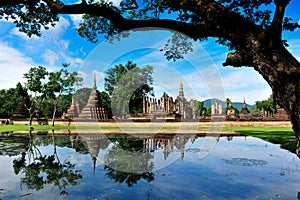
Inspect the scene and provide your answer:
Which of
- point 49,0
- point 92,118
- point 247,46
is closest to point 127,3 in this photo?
point 49,0

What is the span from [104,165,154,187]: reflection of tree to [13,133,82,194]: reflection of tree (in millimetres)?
877

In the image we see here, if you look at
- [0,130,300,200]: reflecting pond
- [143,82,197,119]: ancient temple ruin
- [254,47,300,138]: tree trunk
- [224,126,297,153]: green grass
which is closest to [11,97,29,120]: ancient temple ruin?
[143,82,197,119]: ancient temple ruin

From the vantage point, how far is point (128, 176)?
6.64 m

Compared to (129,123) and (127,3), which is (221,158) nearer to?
(127,3)

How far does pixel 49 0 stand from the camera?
507cm

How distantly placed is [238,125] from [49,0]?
30017 mm

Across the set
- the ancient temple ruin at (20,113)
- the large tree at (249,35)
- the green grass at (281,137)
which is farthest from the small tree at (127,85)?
the large tree at (249,35)

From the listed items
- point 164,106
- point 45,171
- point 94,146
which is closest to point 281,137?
point 94,146

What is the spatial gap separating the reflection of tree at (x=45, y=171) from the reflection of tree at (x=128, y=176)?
0.88 m

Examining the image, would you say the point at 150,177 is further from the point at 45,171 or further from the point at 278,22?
the point at 278,22

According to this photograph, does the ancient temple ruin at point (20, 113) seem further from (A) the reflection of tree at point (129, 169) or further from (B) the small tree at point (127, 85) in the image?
(A) the reflection of tree at point (129, 169)

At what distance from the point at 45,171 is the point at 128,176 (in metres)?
2.47

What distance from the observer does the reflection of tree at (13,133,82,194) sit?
585 centimetres

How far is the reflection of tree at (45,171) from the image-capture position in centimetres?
585
